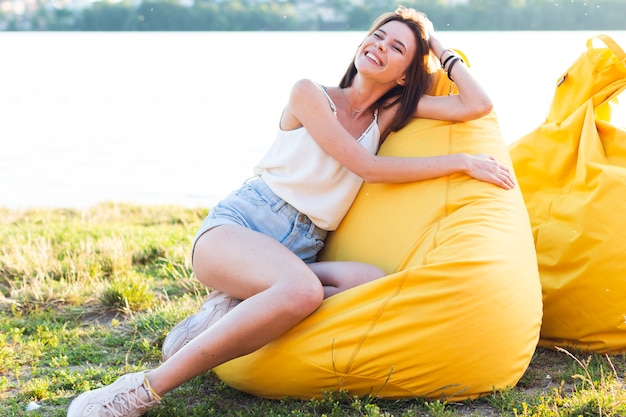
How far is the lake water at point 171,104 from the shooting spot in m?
10.1

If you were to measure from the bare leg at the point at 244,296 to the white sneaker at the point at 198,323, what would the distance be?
11 cm

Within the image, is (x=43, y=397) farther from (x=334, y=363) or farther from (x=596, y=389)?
(x=596, y=389)

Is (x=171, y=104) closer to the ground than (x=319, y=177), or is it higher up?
closer to the ground

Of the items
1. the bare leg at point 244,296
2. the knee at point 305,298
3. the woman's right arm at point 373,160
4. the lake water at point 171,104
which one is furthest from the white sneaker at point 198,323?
the lake water at point 171,104

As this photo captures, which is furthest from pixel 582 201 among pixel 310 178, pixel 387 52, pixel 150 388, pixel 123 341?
pixel 123 341

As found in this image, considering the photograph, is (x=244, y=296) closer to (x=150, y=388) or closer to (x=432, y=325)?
(x=150, y=388)

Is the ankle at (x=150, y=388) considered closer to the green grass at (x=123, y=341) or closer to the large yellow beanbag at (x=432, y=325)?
the green grass at (x=123, y=341)

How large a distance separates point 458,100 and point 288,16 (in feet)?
58.4

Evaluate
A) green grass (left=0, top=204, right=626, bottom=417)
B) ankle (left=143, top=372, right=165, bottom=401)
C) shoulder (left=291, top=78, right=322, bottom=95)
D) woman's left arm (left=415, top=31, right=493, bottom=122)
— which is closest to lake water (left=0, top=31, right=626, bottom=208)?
woman's left arm (left=415, top=31, right=493, bottom=122)

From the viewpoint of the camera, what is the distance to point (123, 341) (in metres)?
3.62

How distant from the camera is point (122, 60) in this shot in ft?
96.2

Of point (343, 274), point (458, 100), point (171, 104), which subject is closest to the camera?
point (343, 274)

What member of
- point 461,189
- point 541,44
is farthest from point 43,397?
point 541,44

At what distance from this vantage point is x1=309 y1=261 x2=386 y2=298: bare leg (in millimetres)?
3064
